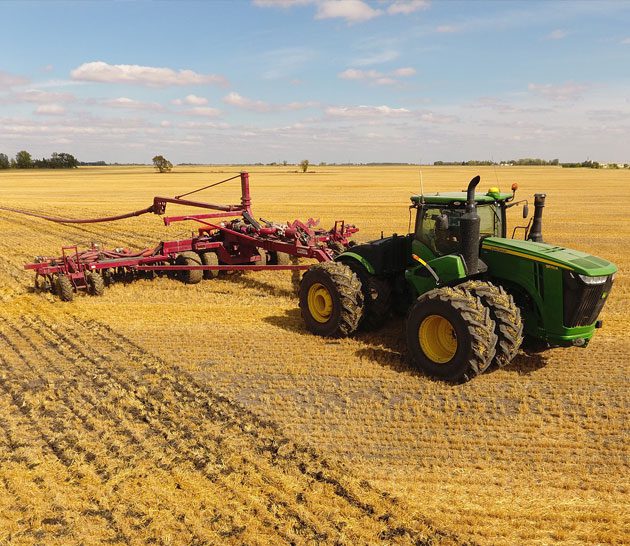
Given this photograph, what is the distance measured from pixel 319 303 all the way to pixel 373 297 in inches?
32.6

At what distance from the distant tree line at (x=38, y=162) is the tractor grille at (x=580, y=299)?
439 feet

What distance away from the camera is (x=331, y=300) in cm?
734

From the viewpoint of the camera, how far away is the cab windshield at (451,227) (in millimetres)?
6598

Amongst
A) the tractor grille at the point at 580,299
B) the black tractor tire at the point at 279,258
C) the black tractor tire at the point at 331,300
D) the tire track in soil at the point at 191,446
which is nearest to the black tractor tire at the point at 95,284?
the tire track in soil at the point at 191,446

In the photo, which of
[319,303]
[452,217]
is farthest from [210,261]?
[452,217]

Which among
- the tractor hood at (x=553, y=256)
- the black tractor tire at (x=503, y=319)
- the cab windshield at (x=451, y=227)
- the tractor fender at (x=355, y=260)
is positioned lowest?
the black tractor tire at (x=503, y=319)

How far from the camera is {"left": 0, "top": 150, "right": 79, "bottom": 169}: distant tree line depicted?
388 ft

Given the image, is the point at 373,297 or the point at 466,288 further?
the point at 373,297

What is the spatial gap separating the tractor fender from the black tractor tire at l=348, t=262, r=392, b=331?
0.25 feet

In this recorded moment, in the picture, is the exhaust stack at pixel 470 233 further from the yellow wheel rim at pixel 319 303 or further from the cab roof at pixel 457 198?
the yellow wheel rim at pixel 319 303

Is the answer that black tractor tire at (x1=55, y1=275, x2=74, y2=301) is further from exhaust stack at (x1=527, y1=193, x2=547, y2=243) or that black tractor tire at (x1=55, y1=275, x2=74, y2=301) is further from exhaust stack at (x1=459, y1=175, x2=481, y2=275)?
exhaust stack at (x1=527, y1=193, x2=547, y2=243)

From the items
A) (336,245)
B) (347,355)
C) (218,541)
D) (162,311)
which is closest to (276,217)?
(336,245)

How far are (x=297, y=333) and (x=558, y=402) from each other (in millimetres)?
3599

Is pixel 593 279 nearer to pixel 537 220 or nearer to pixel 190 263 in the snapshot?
pixel 537 220
